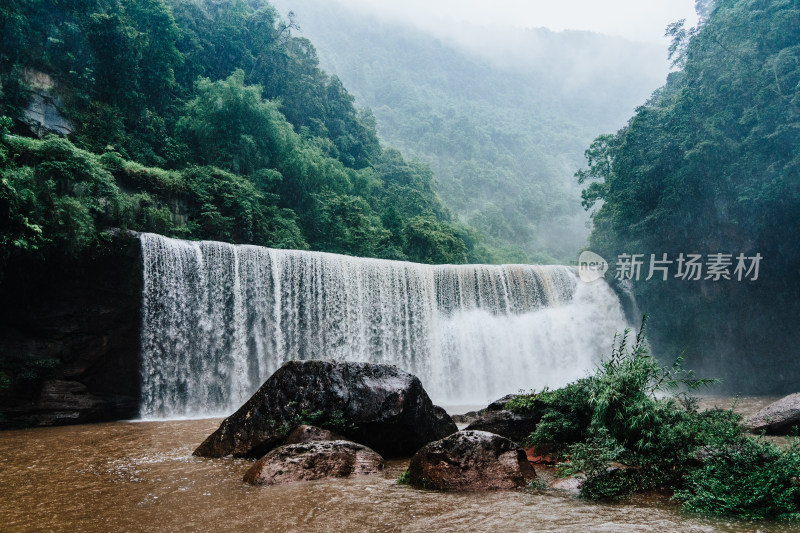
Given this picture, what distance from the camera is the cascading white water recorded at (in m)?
12.1

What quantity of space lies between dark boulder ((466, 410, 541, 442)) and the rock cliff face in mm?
9014

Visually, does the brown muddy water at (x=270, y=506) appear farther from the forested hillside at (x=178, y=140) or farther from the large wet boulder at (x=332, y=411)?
the forested hillside at (x=178, y=140)

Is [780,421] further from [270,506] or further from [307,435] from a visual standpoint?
[270,506]

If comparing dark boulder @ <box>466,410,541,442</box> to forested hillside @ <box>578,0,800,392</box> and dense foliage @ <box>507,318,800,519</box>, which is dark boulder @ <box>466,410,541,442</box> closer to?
dense foliage @ <box>507,318,800,519</box>

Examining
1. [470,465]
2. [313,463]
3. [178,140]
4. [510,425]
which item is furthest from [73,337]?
[178,140]

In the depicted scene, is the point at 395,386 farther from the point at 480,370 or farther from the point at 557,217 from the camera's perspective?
the point at 557,217

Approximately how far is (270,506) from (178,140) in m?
19.1

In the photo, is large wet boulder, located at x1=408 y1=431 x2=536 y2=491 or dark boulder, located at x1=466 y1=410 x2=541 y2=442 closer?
large wet boulder, located at x1=408 y1=431 x2=536 y2=491

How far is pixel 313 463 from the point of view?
468cm

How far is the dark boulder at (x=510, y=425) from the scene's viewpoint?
654 cm

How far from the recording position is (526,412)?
6648 mm

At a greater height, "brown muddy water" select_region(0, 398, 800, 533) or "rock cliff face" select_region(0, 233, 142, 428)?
"rock cliff face" select_region(0, 233, 142, 428)

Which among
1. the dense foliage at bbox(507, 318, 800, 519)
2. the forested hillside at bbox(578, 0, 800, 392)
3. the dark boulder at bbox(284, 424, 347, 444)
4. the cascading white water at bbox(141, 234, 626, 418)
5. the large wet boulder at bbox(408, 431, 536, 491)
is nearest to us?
the dense foliage at bbox(507, 318, 800, 519)

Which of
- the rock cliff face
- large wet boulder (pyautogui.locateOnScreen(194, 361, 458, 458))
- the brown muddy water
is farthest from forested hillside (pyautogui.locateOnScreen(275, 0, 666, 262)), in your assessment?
the brown muddy water
